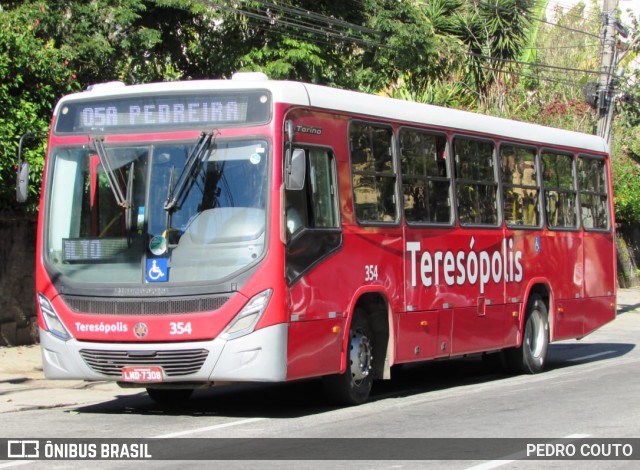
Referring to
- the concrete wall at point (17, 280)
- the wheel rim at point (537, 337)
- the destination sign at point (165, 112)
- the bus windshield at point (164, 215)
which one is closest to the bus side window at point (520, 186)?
the wheel rim at point (537, 337)

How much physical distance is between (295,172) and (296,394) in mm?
3687

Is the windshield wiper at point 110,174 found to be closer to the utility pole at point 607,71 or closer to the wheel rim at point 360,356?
the wheel rim at point 360,356

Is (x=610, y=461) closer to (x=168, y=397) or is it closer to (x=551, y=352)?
(x=168, y=397)

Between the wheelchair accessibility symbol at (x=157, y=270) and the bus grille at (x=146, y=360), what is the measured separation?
0.69 metres

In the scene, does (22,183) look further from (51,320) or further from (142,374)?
(142,374)

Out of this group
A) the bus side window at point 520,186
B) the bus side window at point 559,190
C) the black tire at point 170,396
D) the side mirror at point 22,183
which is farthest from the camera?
the bus side window at point 559,190

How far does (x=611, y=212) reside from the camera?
59.3 feet

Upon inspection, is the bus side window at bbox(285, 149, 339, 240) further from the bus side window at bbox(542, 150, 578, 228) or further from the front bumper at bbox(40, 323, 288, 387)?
the bus side window at bbox(542, 150, 578, 228)

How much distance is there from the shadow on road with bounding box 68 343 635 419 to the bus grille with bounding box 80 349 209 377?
1.00 metres

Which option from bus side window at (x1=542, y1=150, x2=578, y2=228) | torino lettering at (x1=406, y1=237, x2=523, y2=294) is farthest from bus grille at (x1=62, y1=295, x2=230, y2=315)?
bus side window at (x1=542, y1=150, x2=578, y2=228)

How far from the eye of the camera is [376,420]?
10.8 meters

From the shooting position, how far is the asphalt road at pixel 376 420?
8617 millimetres

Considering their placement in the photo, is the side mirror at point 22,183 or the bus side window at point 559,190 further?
the bus side window at point 559,190

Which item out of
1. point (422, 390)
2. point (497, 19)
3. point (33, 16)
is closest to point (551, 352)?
point (422, 390)
